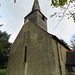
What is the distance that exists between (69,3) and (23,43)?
10106 mm

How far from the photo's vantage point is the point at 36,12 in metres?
15.8

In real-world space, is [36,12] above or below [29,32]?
above

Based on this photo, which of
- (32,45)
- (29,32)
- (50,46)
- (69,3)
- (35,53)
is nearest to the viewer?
(69,3)

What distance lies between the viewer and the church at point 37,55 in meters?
9.21

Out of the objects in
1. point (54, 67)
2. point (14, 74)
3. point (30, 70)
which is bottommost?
point (14, 74)

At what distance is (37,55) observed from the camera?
407 inches

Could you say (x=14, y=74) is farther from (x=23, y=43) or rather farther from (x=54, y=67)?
(x=54, y=67)

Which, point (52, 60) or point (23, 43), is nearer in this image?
point (52, 60)

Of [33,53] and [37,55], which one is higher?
[33,53]

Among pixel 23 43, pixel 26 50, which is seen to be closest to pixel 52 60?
pixel 26 50

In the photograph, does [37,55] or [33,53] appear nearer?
[37,55]

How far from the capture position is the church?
9211mm

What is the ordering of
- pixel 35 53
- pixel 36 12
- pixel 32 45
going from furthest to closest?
pixel 36 12
pixel 32 45
pixel 35 53

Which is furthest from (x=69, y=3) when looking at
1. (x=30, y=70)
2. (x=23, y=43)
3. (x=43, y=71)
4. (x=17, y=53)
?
(x=17, y=53)
